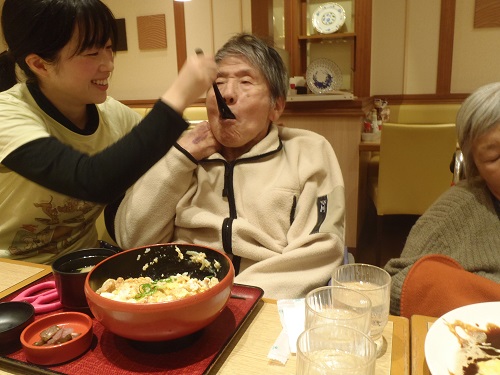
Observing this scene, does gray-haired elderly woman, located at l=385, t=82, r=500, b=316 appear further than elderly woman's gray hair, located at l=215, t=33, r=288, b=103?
No

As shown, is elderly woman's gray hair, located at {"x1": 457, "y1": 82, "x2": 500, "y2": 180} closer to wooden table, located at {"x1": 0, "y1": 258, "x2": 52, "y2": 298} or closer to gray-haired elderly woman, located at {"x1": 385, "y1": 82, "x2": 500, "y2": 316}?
gray-haired elderly woman, located at {"x1": 385, "y1": 82, "x2": 500, "y2": 316}

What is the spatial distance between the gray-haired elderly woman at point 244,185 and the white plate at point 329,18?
3241mm

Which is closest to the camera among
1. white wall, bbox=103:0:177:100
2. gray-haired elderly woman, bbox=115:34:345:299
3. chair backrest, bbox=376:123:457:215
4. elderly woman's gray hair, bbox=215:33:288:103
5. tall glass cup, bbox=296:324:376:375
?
tall glass cup, bbox=296:324:376:375

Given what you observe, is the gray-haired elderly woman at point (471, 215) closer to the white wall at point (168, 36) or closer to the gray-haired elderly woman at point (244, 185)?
the gray-haired elderly woman at point (244, 185)

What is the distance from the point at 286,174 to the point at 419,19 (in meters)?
3.75

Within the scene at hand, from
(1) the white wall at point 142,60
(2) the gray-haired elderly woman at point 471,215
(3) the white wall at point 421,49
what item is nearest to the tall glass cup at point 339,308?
(2) the gray-haired elderly woman at point 471,215

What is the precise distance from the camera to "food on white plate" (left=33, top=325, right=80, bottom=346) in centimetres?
77

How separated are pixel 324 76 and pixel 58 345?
3.75m

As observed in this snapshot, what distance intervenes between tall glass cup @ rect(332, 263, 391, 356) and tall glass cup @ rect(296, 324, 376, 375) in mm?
136

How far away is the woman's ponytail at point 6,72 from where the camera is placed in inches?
54.8

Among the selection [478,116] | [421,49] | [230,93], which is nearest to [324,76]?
[421,49]

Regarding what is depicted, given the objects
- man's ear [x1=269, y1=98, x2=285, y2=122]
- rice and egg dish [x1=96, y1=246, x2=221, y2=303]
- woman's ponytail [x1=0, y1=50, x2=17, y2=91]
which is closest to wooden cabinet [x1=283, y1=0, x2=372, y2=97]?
man's ear [x1=269, y1=98, x2=285, y2=122]

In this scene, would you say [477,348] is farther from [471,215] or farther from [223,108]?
[223,108]

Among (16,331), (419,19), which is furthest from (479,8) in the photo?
(16,331)
